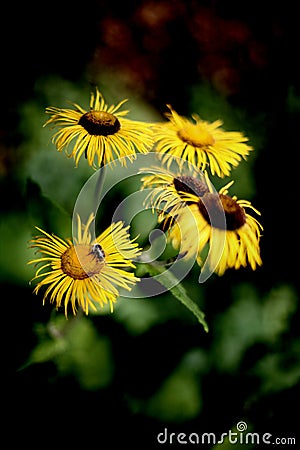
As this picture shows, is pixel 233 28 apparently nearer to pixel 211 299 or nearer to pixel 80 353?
pixel 211 299

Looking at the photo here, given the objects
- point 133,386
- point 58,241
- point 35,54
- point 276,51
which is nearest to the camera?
point 58,241

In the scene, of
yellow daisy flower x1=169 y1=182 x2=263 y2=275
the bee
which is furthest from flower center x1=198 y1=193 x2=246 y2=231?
the bee

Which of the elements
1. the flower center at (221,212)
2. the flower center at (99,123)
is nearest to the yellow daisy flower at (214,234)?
the flower center at (221,212)

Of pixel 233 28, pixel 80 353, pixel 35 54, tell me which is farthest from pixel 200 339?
pixel 233 28

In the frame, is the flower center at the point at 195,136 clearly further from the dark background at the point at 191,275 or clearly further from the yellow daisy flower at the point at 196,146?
the dark background at the point at 191,275

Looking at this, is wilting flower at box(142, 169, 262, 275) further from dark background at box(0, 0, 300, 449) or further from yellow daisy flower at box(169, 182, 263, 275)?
dark background at box(0, 0, 300, 449)

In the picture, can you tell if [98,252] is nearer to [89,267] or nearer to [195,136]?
[89,267]
